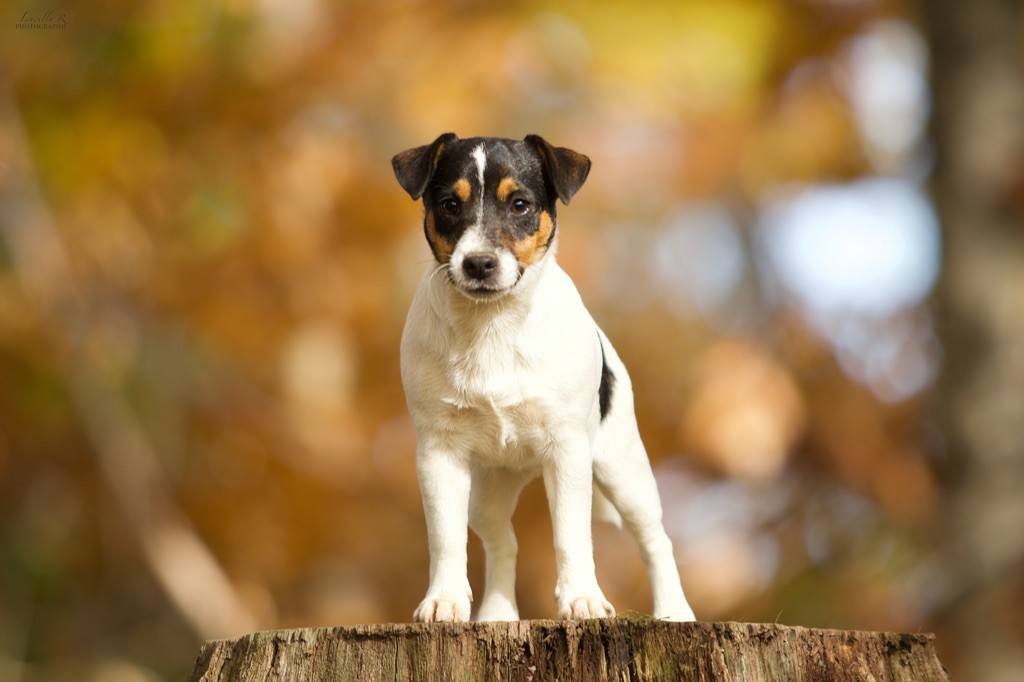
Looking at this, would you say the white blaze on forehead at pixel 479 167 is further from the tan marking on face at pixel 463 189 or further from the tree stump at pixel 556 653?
the tree stump at pixel 556 653

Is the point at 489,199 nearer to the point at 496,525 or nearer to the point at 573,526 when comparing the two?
the point at 573,526

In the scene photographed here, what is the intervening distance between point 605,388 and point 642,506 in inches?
22.5

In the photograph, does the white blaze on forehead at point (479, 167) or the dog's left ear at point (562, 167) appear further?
the dog's left ear at point (562, 167)

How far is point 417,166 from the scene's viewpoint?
15.0 ft

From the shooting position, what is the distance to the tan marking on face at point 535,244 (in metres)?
4.41

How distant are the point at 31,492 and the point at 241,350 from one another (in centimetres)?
346

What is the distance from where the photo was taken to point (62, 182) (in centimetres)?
1112

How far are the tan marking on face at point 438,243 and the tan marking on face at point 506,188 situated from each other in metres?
0.29

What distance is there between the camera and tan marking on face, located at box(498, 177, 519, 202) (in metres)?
4.48

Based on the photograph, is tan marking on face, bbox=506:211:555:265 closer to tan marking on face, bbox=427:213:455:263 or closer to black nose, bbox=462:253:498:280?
black nose, bbox=462:253:498:280

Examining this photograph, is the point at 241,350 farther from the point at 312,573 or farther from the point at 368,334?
the point at 312,573
